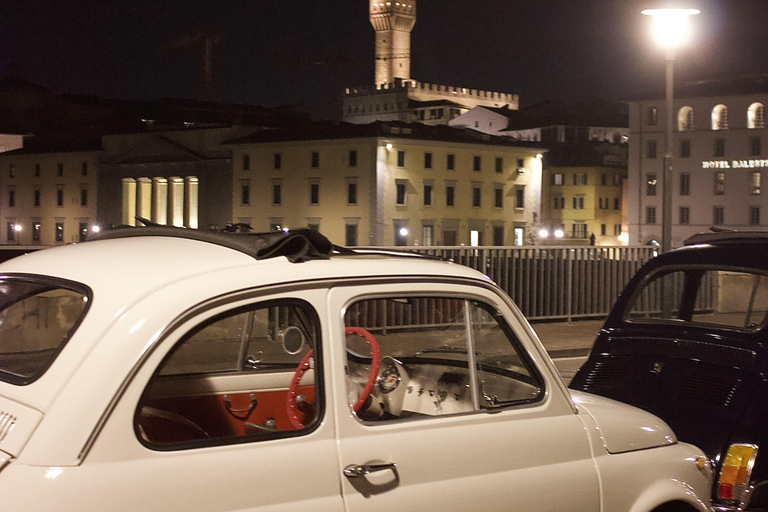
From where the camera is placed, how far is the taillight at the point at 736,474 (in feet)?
18.1

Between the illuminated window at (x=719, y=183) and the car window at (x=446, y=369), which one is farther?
the illuminated window at (x=719, y=183)

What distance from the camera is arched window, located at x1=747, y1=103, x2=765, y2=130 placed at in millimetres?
102812

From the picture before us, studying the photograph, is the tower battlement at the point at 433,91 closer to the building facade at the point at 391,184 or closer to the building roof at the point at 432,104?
the building roof at the point at 432,104

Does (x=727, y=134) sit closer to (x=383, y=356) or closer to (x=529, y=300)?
(x=529, y=300)

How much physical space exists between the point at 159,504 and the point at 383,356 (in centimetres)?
158

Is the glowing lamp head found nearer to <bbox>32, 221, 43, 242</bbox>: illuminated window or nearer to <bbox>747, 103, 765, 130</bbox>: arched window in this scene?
<bbox>747, 103, 765, 130</bbox>: arched window

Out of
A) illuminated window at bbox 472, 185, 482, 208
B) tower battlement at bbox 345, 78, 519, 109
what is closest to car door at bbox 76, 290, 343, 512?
illuminated window at bbox 472, 185, 482, 208

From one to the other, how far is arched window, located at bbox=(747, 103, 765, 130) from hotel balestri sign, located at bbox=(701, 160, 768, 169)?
3.96 meters

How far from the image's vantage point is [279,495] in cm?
324

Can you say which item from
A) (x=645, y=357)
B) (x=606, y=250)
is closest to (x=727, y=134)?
(x=606, y=250)

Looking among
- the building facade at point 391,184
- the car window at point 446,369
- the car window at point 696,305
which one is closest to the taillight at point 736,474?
the car window at point 696,305

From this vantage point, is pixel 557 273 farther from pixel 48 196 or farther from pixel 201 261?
pixel 48 196

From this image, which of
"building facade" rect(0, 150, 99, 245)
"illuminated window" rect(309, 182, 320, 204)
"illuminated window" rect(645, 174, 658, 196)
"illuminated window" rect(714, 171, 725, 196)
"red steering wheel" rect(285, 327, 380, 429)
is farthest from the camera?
"building facade" rect(0, 150, 99, 245)

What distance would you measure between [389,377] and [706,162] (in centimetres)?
10591
